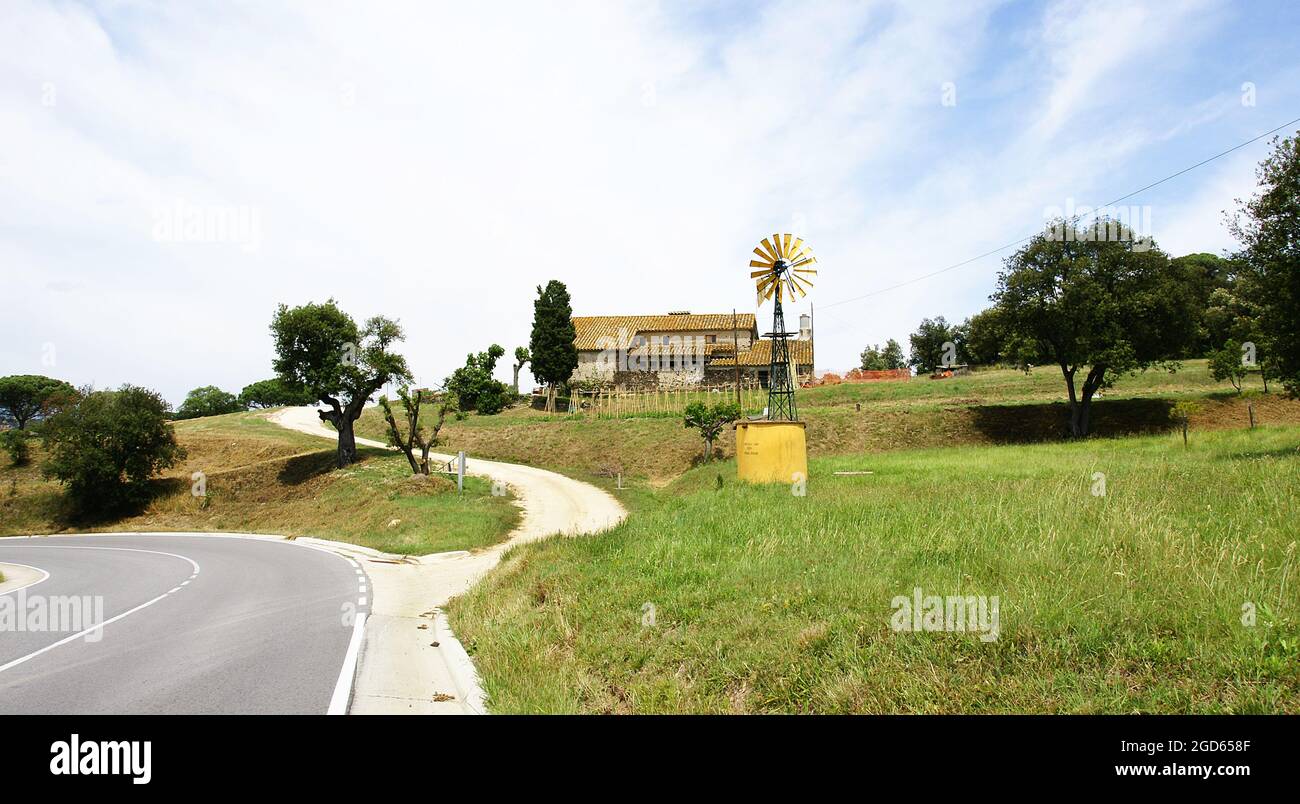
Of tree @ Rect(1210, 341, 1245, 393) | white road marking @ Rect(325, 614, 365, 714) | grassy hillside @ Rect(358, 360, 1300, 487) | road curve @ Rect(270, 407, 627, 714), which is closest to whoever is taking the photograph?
white road marking @ Rect(325, 614, 365, 714)

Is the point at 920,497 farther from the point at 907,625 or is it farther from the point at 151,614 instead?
the point at 151,614

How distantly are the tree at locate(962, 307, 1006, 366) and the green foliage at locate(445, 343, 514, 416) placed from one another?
39.4 m

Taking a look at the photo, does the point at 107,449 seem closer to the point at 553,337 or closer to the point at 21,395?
the point at 553,337

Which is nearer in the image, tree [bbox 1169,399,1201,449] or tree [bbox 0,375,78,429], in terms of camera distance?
tree [bbox 1169,399,1201,449]

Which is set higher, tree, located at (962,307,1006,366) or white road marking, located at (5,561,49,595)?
tree, located at (962,307,1006,366)

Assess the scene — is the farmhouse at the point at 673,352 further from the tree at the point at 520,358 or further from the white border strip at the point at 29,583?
the white border strip at the point at 29,583

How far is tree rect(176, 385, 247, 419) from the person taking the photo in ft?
328

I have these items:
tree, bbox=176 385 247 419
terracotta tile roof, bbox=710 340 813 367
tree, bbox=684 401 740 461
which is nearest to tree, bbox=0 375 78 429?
tree, bbox=176 385 247 419

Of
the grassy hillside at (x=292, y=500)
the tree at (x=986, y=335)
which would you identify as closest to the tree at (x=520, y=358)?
the grassy hillside at (x=292, y=500)

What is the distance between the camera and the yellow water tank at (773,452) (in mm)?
21188

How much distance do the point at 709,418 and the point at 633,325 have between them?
116ft

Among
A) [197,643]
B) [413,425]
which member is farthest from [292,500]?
[197,643]

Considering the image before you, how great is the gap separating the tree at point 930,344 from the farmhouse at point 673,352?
96.4 ft

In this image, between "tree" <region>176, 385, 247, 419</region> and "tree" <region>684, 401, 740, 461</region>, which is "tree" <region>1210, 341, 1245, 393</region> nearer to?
"tree" <region>684, 401, 740, 461</region>
